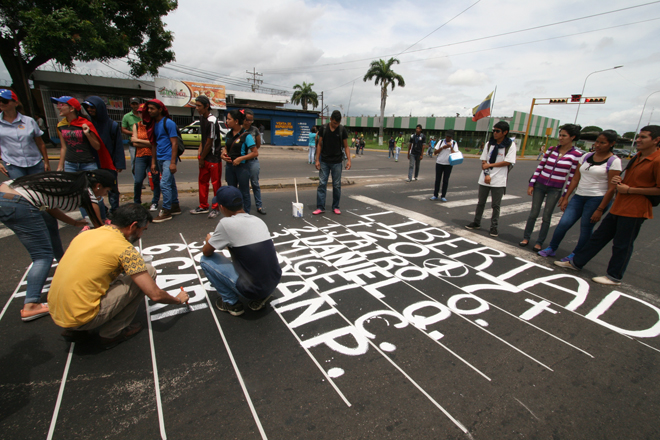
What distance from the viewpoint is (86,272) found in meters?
2.06

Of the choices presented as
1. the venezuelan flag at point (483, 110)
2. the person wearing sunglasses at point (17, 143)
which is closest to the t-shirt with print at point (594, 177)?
the person wearing sunglasses at point (17, 143)

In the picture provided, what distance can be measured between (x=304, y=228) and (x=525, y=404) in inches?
151

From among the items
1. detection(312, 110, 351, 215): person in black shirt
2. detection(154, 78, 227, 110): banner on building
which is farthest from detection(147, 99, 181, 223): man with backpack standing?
detection(154, 78, 227, 110): banner on building

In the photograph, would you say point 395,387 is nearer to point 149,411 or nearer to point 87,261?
point 149,411

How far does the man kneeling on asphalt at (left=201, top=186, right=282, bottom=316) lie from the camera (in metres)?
2.56

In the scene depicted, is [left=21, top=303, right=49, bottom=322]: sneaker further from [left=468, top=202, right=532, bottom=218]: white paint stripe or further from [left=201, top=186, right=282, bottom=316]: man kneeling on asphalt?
[left=468, top=202, right=532, bottom=218]: white paint stripe

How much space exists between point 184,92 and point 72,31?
10518 mm

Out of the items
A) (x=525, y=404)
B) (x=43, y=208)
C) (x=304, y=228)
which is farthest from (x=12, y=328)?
(x=525, y=404)

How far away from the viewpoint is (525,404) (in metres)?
1.99

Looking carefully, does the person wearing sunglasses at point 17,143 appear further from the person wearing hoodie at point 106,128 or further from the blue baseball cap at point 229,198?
the blue baseball cap at point 229,198

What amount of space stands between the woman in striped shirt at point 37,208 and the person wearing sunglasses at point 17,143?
1.38 metres

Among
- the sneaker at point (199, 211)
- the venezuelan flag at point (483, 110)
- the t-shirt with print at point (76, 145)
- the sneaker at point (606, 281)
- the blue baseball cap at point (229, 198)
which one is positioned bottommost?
the sneaker at point (606, 281)

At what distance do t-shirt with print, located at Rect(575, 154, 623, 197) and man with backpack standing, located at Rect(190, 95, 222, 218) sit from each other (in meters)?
5.35

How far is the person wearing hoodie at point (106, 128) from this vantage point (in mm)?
4242
